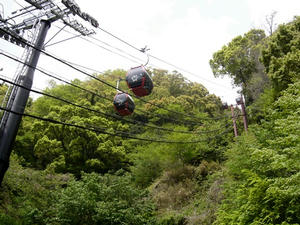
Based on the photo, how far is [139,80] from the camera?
9.02 meters

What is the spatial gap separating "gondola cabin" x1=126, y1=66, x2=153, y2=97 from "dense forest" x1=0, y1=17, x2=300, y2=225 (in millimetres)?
820

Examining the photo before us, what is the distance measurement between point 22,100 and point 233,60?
1941 centimetres

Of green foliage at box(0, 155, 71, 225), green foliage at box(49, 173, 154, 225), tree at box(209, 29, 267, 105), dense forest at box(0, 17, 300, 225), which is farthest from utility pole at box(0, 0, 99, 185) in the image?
tree at box(209, 29, 267, 105)

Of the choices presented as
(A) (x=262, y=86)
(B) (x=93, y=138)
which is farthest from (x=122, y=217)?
(A) (x=262, y=86)

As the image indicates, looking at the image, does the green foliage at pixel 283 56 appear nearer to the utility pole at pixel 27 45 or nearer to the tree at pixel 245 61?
the tree at pixel 245 61

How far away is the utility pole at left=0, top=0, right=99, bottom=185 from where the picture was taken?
718 cm

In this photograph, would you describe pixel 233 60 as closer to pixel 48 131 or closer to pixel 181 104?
pixel 181 104

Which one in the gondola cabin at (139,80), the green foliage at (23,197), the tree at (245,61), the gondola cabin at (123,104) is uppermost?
the tree at (245,61)

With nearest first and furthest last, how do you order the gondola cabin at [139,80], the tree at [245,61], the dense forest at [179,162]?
1. the dense forest at [179,162]
2. the gondola cabin at [139,80]
3. the tree at [245,61]

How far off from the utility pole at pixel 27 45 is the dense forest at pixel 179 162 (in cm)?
168

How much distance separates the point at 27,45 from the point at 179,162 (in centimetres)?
1194

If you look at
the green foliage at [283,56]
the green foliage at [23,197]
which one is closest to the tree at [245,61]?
the green foliage at [283,56]

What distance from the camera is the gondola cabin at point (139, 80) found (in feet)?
29.7

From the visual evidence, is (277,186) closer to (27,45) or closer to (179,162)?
(27,45)
